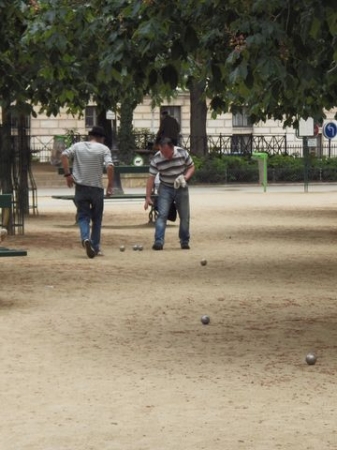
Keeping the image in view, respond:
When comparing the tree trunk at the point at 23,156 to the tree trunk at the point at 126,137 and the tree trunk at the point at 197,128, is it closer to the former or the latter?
the tree trunk at the point at 126,137

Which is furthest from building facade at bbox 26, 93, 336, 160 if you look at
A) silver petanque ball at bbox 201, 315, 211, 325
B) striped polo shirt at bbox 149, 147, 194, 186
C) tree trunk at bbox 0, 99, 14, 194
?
silver petanque ball at bbox 201, 315, 211, 325

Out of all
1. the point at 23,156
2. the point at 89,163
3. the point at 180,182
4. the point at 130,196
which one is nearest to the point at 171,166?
the point at 180,182

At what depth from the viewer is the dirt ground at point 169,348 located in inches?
336

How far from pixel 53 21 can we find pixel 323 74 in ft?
10.6

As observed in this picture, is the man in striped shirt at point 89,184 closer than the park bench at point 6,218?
No

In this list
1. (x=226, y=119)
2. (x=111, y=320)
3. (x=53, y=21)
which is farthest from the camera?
(x=226, y=119)

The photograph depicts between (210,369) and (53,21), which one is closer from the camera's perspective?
(210,369)

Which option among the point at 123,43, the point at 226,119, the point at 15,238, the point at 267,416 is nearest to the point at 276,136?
the point at 226,119

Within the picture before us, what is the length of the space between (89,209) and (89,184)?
42 cm

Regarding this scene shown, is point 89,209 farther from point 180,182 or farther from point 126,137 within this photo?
point 126,137

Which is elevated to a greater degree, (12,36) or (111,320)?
(12,36)

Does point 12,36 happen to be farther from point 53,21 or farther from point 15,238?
point 53,21

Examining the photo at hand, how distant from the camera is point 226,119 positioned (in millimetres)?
73438

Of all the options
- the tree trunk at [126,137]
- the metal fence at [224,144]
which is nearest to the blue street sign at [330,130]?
the metal fence at [224,144]
